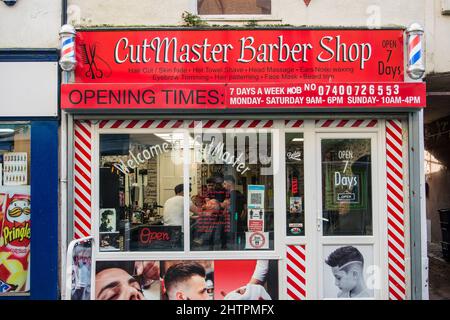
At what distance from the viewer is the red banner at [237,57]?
284 inches

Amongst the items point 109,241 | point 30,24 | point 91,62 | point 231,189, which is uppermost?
point 30,24

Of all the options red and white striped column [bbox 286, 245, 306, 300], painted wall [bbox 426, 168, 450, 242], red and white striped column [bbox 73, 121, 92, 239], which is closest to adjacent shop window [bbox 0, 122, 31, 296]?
red and white striped column [bbox 73, 121, 92, 239]

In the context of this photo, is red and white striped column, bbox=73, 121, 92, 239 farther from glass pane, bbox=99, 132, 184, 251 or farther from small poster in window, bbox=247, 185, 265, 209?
small poster in window, bbox=247, 185, 265, 209

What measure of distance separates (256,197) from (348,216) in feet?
4.24

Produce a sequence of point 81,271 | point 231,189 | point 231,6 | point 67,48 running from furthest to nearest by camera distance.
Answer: point 231,6 < point 231,189 < point 67,48 < point 81,271

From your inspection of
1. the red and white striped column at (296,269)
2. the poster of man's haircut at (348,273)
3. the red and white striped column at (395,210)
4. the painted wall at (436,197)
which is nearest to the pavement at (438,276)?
the painted wall at (436,197)

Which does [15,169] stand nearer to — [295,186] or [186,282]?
[186,282]

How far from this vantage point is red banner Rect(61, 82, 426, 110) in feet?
22.9

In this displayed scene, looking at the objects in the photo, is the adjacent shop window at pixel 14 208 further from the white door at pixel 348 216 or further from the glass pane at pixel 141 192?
the white door at pixel 348 216

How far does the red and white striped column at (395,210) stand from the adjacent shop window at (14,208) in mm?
4869

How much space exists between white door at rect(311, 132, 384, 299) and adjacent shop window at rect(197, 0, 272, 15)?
6.52 ft

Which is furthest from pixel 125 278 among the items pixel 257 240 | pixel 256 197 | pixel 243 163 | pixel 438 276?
pixel 438 276

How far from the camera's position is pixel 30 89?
7.16 metres

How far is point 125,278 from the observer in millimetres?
7219
